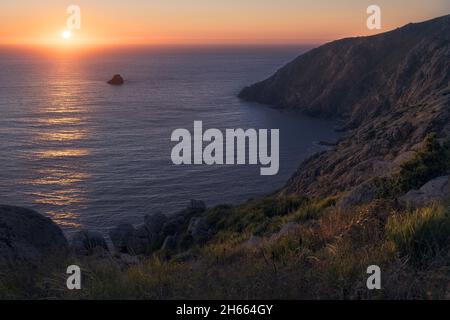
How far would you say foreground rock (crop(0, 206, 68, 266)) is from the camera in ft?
36.2

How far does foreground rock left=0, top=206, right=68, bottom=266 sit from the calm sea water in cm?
2026

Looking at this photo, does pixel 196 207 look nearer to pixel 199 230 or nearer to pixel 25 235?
pixel 199 230

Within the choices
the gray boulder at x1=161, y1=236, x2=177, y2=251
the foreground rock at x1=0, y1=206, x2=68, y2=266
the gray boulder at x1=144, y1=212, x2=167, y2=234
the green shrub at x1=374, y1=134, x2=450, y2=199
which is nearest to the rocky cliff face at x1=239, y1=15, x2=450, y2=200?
the gray boulder at x1=144, y1=212, x2=167, y2=234

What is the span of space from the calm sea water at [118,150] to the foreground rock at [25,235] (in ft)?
66.5

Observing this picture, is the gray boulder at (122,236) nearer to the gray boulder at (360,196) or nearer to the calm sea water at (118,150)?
the calm sea water at (118,150)

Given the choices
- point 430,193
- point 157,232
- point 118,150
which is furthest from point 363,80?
point 430,193

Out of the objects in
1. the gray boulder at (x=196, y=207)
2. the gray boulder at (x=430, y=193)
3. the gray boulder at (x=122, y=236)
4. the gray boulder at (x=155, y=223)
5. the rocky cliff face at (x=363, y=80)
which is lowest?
the gray boulder at (x=122, y=236)

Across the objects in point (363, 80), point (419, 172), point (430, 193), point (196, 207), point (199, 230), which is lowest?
point (196, 207)

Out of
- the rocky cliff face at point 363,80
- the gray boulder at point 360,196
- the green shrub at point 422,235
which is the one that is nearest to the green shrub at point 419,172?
the gray boulder at point 360,196

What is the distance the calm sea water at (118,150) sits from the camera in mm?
38719

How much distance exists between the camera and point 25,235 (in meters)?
12.1

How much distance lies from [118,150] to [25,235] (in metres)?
42.4

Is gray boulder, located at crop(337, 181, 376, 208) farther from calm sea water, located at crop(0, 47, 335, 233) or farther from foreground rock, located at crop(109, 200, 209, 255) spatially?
calm sea water, located at crop(0, 47, 335, 233)

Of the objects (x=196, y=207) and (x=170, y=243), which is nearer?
(x=170, y=243)
